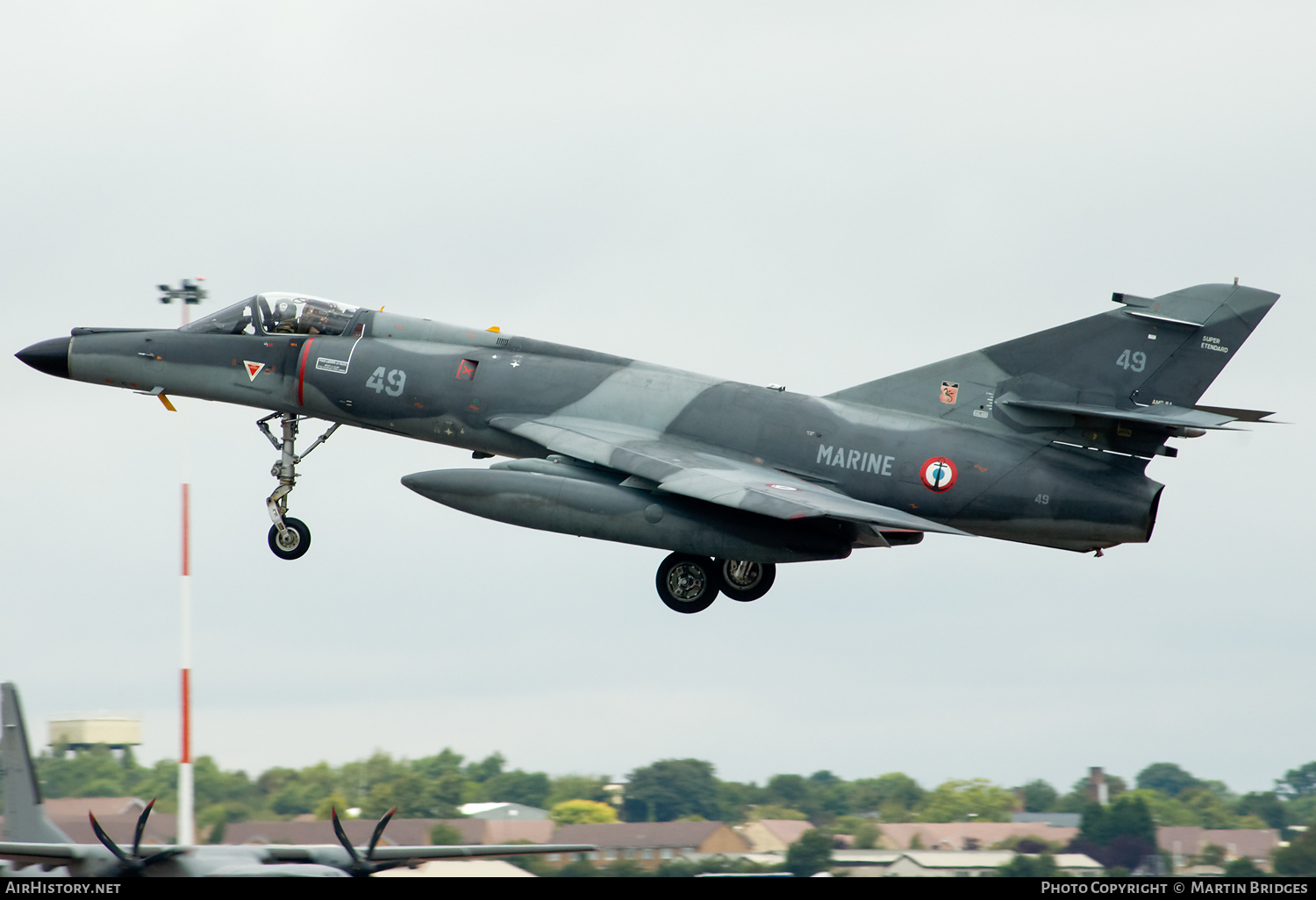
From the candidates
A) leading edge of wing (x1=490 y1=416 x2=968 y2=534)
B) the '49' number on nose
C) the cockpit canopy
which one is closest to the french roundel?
leading edge of wing (x1=490 y1=416 x2=968 y2=534)

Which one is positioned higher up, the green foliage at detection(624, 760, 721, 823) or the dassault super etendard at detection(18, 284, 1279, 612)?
the dassault super etendard at detection(18, 284, 1279, 612)

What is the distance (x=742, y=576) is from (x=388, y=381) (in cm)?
560

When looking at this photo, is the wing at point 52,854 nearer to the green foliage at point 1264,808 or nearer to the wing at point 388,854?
the wing at point 388,854

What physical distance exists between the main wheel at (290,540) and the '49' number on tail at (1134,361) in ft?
37.8

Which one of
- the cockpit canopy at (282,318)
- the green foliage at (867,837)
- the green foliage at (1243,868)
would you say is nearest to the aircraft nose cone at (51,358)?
the cockpit canopy at (282,318)

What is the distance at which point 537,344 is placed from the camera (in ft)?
71.3

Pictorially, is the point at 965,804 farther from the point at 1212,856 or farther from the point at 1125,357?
the point at 1125,357

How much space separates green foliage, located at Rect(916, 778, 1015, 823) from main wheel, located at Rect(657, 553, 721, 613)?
14.8 meters

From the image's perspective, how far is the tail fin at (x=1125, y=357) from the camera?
20516mm

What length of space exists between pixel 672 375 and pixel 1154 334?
6513 millimetres

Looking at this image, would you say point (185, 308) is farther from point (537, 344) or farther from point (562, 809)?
point (562, 809)

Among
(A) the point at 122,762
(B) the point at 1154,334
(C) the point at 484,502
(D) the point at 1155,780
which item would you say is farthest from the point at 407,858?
(D) the point at 1155,780

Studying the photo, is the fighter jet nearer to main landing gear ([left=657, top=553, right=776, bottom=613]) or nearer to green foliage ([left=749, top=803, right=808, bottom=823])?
main landing gear ([left=657, top=553, right=776, bottom=613])

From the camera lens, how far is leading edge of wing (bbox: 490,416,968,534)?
18656 millimetres
